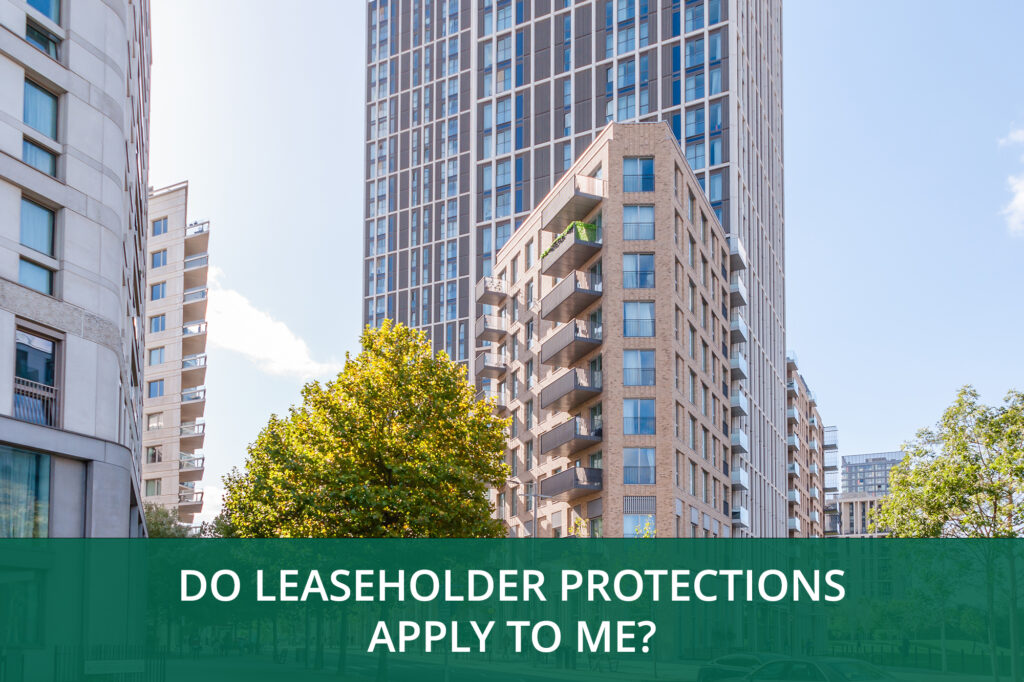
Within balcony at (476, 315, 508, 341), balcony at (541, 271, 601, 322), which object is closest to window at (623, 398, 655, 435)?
balcony at (541, 271, 601, 322)

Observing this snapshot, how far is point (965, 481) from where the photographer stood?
3484 cm

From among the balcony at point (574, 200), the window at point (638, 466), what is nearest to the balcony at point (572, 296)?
the balcony at point (574, 200)

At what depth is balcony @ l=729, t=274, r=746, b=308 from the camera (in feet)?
262

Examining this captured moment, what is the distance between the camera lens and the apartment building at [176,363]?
80.9m

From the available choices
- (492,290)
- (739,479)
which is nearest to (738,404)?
(739,479)

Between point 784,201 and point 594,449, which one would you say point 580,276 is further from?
point 784,201

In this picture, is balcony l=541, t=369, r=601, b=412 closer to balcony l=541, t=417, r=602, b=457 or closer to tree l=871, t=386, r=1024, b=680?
balcony l=541, t=417, r=602, b=457

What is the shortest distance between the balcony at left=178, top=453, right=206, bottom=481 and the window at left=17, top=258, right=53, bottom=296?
5353cm

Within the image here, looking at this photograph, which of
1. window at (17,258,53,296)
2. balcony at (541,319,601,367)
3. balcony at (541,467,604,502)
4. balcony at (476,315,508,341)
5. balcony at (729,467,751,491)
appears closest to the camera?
window at (17,258,53,296)

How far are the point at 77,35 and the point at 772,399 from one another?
7640 cm

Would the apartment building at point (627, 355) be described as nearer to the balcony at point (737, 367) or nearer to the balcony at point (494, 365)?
the balcony at point (737, 367)

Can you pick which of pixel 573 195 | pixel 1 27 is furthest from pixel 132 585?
pixel 573 195

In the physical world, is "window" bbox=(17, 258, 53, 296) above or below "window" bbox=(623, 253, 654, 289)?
below

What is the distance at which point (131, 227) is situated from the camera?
40.7 meters
